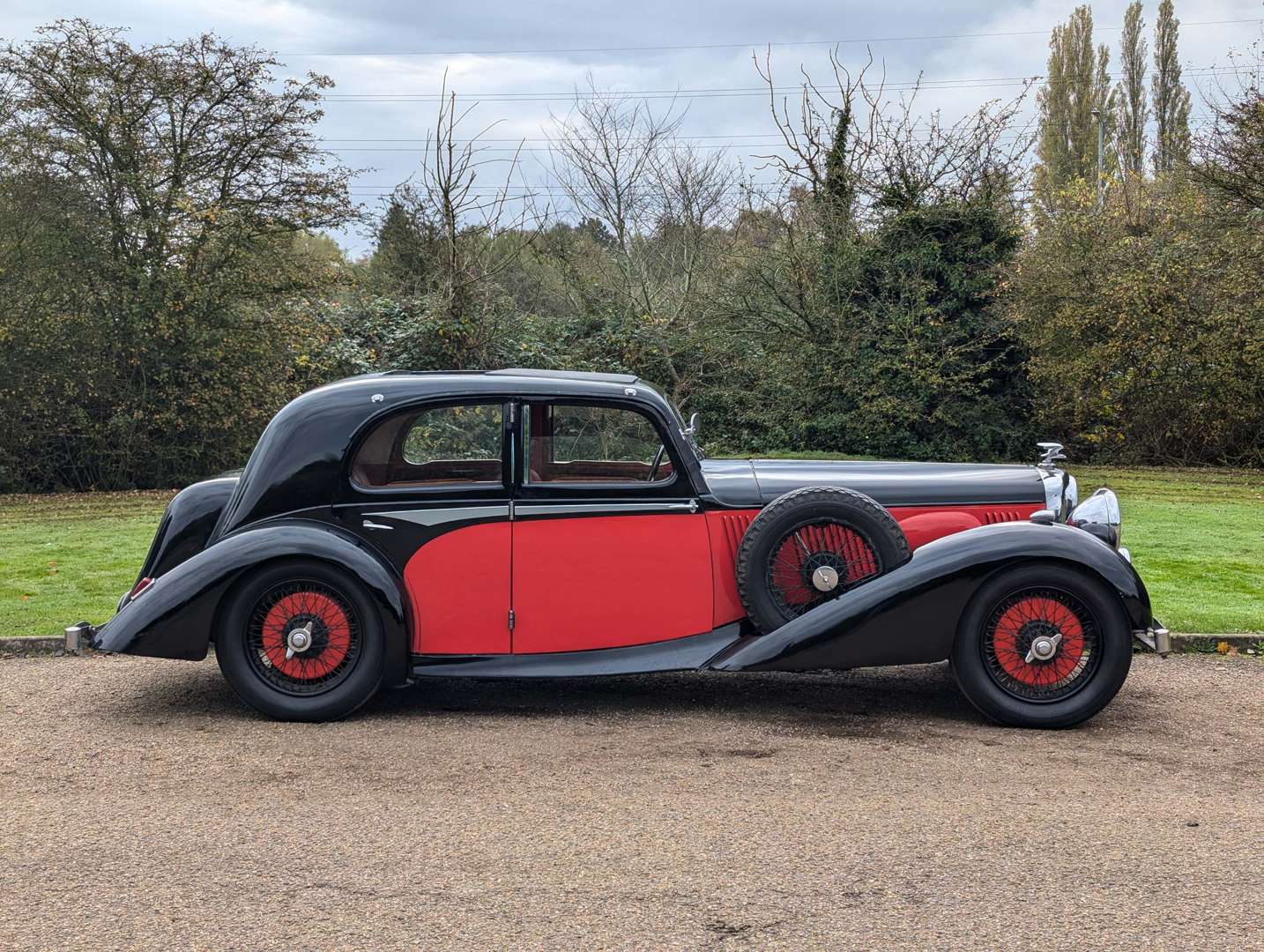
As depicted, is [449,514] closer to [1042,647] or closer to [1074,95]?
[1042,647]

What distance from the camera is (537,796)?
4578 mm

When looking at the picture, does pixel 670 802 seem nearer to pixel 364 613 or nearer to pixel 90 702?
pixel 364 613

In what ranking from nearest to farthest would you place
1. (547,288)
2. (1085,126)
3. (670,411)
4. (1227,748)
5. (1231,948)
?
(1231,948)
(1227,748)
(670,411)
(547,288)
(1085,126)

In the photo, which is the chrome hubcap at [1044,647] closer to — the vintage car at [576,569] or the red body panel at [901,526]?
the vintage car at [576,569]

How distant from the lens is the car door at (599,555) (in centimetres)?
578

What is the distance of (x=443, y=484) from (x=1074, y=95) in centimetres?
4919

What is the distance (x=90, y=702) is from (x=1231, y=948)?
5.22 metres

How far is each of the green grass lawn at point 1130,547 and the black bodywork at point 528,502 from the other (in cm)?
227

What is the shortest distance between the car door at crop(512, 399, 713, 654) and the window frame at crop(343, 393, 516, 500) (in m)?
0.06

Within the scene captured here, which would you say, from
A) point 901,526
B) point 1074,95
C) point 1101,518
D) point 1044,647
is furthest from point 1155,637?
point 1074,95

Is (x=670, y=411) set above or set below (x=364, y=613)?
above

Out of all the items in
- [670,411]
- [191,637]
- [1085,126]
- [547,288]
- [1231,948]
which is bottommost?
[1231,948]

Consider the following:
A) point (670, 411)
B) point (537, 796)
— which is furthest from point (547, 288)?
point (537, 796)

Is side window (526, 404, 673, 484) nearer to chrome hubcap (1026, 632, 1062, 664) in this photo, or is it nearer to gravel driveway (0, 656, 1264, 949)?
gravel driveway (0, 656, 1264, 949)
